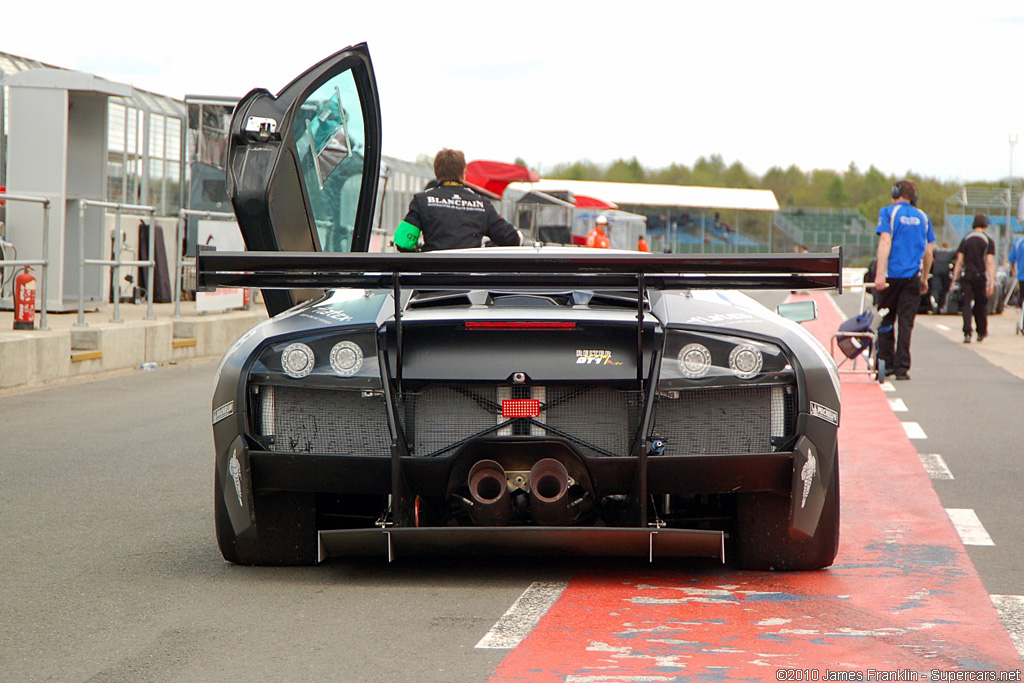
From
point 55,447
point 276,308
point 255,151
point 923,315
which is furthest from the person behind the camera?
point 923,315

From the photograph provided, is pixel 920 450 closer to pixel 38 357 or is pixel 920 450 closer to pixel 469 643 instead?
pixel 469 643

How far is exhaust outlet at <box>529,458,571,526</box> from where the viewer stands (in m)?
4.30

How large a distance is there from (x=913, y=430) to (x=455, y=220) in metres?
4.26

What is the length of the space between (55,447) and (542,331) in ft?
15.5

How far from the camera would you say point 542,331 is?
4.45 m

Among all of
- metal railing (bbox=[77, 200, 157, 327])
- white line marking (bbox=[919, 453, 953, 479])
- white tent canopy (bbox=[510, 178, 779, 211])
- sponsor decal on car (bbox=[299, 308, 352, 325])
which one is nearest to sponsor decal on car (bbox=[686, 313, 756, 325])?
sponsor decal on car (bbox=[299, 308, 352, 325])

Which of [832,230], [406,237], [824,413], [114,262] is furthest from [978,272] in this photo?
[832,230]

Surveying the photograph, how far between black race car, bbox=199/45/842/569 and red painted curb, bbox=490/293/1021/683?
8.2 inches

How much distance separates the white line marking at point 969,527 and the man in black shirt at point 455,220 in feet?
8.11

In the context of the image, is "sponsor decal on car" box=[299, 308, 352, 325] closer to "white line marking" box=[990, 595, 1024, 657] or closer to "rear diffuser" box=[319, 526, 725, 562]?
"rear diffuser" box=[319, 526, 725, 562]

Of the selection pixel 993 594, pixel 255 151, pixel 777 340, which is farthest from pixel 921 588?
pixel 255 151

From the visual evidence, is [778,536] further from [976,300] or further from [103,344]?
[976,300]

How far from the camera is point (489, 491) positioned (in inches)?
171

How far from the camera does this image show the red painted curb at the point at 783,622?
3574mm
